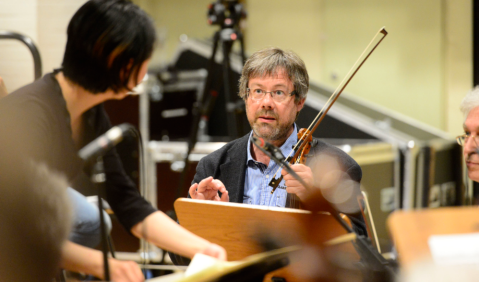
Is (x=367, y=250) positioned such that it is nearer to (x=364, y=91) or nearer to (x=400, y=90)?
(x=400, y=90)

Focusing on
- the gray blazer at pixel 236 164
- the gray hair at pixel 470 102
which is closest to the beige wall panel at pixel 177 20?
the gray blazer at pixel 236 164

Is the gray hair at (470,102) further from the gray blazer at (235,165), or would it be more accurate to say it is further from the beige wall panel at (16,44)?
the beige wall panel at (16,44)

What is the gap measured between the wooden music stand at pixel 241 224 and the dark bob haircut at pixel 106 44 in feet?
1.11

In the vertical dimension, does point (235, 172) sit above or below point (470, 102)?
below

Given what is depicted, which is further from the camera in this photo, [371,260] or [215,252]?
[215,252]

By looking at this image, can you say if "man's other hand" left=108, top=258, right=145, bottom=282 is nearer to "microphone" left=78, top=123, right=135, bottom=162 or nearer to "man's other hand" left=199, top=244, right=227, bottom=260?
"man's other hand" left=199, top=244, right=227, bottom=260

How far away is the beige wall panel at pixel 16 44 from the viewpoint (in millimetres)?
1716

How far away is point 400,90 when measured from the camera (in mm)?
3488

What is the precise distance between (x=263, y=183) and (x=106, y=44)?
2.22 feet

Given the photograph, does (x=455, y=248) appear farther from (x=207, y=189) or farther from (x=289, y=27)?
(x=289, y=27)

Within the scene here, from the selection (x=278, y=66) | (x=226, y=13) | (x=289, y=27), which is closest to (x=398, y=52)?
(x=289, y=27)

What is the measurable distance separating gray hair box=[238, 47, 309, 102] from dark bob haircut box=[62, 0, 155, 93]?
481mm

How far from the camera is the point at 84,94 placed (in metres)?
1.09

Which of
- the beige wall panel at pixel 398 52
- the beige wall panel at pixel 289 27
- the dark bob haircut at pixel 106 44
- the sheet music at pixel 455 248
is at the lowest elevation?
the sheet music at pixel 455 248
